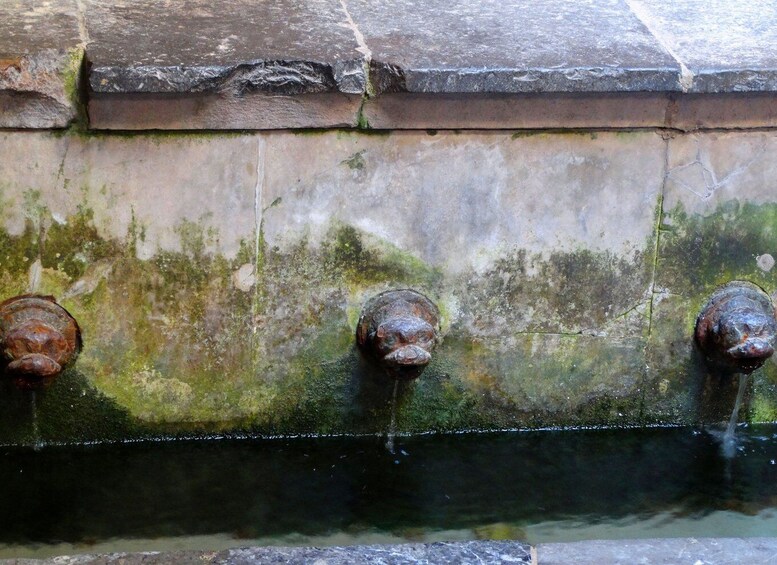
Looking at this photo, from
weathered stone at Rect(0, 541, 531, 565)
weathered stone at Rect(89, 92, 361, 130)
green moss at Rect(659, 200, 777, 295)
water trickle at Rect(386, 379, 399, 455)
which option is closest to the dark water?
water trickle at Rect(386, 379, 399, 455)

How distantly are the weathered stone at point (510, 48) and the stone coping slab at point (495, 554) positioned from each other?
1.53m

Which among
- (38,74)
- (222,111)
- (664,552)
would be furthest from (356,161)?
(664,552)

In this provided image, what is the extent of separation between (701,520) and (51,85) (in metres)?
2.49

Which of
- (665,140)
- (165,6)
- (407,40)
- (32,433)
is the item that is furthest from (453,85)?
(32,433)

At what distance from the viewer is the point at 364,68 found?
3527 millimetres

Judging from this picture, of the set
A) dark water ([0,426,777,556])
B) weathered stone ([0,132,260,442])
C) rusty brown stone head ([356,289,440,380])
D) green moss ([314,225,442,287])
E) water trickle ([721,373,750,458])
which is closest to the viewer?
dark water ([0,426,777,556])

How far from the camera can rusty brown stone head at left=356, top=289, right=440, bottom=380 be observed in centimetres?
369

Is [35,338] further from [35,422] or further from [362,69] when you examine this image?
[362,69]

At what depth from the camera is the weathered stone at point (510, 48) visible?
3.53 metres

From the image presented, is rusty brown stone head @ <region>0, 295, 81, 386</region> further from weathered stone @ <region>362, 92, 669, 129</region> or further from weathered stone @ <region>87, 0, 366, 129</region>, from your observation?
weathered stone @ <region>362, 92, 669, 129</region>

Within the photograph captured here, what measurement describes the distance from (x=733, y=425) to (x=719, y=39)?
4.74ft

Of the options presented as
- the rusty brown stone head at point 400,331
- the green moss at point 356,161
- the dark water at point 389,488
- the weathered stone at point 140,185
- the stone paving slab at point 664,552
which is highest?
the green moss at point 356,161

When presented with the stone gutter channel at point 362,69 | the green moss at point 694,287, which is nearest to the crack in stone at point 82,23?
the stone gutter channel at point 362,69

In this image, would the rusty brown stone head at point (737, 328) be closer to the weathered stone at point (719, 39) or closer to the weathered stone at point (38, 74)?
the weathered stone at point (719, 39)
